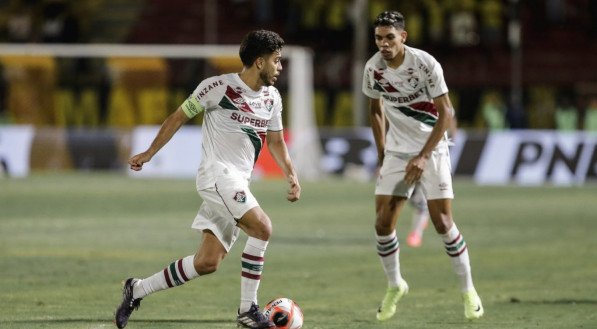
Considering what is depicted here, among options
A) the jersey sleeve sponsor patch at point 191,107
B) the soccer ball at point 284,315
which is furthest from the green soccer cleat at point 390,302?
the jersey sleeve sponsor patch at point 191,107

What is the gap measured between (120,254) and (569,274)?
16.4ft

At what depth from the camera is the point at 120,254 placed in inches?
593

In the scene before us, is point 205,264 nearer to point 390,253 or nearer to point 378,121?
point 390,253

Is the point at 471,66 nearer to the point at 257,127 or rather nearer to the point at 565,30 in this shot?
the point at 565,30

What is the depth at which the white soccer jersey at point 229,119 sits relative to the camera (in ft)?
30.8

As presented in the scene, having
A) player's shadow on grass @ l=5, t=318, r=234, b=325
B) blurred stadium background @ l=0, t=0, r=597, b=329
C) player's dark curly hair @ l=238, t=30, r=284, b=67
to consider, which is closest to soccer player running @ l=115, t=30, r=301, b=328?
player's dark curly hair @ l=238, t=30, r=284, b=67

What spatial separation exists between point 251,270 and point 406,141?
214cm

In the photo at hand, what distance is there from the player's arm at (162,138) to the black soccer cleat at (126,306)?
0.90 meters

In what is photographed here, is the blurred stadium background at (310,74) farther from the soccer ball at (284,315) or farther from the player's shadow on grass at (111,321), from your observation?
the soccer ball at (284,315)

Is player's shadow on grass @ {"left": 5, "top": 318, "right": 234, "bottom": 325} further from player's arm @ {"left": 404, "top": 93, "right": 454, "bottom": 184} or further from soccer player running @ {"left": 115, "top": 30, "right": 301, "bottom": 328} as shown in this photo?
player's arm @ {"left": 404, "top": 93, "right": 454, "bottom": 184}

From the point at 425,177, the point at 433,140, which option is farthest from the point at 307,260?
the point at 433,140

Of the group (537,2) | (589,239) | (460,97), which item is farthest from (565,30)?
(589,239)

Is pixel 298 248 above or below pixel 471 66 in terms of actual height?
above

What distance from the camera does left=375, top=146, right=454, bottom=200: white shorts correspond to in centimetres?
1056
